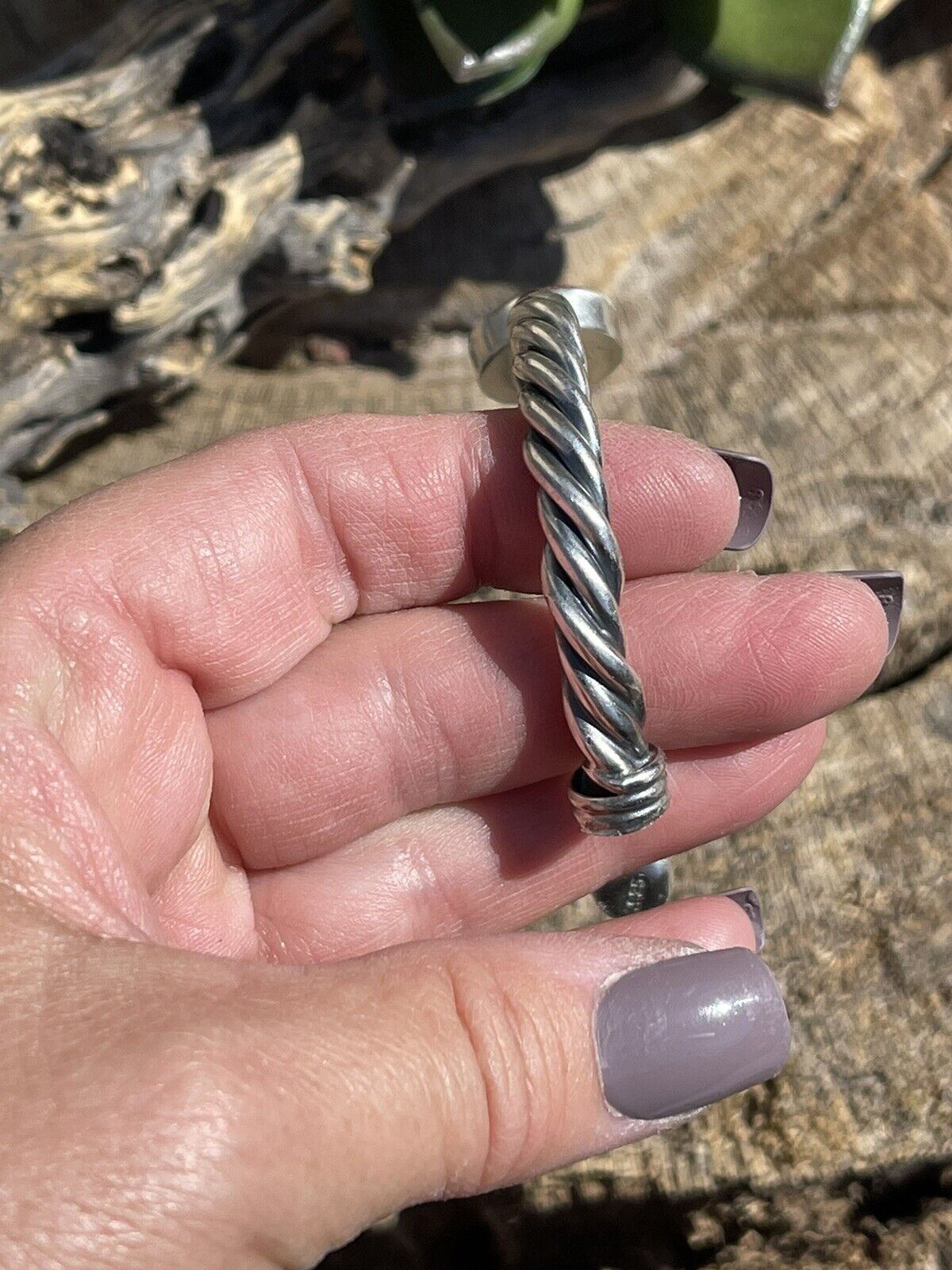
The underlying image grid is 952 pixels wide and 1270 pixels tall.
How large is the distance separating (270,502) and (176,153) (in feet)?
2.08

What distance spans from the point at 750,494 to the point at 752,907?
1.36ft

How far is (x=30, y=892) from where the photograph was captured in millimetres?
750

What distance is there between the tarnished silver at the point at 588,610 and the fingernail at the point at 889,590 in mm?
273

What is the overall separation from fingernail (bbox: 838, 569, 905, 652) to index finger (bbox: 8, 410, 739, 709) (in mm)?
140

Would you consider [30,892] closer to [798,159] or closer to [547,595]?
[547,595]

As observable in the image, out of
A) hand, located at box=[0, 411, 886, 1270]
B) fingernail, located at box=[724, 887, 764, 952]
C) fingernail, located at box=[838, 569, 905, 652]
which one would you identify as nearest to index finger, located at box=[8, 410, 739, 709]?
hand, located at box=[0, 411, 886, 1270]

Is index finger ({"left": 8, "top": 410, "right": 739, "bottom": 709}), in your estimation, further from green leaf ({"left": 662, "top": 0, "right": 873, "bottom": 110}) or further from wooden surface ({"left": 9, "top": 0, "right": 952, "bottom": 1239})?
green leaf ({"left": 662, "top": 0, "right": 873, "bottom": 110})

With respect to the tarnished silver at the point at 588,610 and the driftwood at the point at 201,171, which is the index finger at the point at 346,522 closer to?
the tarnished silver at the point at 588,610

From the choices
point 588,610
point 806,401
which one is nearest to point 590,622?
point 588,610

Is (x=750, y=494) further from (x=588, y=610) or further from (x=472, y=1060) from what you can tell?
(x=472, y=1060)

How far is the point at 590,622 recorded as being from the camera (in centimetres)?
97

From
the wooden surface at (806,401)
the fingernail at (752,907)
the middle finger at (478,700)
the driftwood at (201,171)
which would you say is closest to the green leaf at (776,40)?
the driftwood at (201,171)

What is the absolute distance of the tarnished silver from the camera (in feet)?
3.16

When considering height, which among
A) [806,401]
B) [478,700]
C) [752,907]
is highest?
[478,700]
